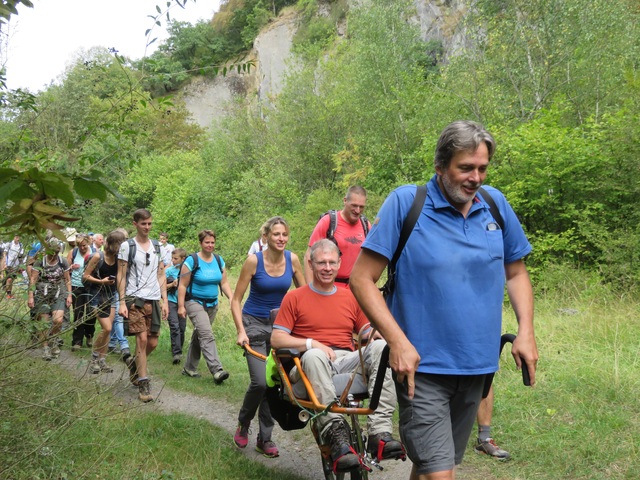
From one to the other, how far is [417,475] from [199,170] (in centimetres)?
3750

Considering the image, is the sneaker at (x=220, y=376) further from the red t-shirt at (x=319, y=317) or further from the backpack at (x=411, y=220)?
the backpack at (x=411, y=220)

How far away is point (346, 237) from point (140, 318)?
3.04m

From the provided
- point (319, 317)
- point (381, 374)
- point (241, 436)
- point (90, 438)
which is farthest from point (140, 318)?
point (381, 374)

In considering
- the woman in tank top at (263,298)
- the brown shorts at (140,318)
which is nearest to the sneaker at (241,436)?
the woman in tank top at (263,298)

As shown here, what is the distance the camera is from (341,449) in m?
4.00

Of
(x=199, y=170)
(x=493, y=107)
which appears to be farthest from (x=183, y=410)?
(x=199, y=170)

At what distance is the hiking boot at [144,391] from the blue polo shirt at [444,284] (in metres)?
5.33

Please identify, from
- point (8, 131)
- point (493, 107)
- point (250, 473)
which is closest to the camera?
point (8, 131)

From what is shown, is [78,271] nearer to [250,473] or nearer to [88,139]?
[250,473]

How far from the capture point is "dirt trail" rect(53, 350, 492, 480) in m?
5.37

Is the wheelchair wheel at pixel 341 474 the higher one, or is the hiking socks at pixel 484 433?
the wheelchair wheel at pixel 341 474

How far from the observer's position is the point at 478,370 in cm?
294

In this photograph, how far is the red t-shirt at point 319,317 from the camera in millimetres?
4816

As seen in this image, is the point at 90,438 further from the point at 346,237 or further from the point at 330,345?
the point at 346,237
